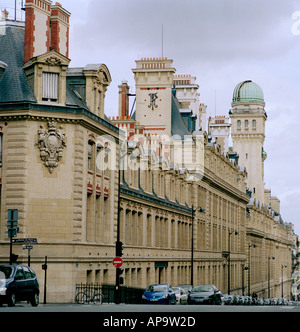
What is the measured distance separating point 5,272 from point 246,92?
133866 mm

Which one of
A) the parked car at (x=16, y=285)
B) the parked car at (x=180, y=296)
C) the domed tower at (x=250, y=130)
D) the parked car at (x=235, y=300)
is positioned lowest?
the parked car at (x=235, y=300)

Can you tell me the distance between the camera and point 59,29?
47750 mm

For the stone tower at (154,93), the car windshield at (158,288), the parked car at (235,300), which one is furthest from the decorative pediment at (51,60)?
the stone tower at (154,93)

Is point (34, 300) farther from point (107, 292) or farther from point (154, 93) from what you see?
point (154, 93)

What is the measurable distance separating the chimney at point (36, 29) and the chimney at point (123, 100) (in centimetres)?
3204

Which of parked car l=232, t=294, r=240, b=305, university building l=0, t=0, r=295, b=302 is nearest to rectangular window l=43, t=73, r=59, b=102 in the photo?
university building l=0, t=0, r=295, b=302

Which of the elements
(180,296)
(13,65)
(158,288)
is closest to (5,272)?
(158,288)

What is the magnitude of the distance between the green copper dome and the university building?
218 ft

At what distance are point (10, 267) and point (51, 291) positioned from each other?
38.0 ft

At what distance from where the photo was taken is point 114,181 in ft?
165

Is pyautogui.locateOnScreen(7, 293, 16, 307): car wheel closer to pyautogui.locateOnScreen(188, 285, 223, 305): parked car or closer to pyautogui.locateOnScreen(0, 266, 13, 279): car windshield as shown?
pyautogui.locateOnScreen(0, 266, 13, 279): car windshield

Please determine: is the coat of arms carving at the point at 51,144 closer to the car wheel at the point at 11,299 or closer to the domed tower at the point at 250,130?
the car wheel at the point at 11,299

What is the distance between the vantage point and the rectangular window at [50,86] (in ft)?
143
